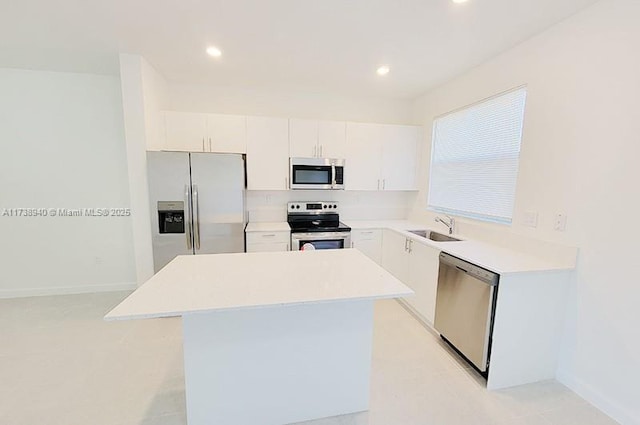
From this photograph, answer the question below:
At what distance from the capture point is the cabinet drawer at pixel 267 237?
11.0 feet

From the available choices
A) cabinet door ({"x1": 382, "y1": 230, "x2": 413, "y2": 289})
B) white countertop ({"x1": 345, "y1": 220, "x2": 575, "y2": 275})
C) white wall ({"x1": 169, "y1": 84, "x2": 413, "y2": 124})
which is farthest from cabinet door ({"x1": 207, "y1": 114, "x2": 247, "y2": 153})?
white countertop ({"x1": 345, "y1": 220, "x2": 575, "y2": 275})

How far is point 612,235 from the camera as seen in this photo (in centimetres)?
181

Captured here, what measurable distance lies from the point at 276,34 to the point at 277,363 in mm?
2444

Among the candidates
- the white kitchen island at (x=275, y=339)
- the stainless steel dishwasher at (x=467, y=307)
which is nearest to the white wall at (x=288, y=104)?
the stainless steel dishwasher at (x=467, y=307)

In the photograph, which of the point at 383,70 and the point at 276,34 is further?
the point at 383,70

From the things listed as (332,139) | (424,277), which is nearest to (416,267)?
(424,277)

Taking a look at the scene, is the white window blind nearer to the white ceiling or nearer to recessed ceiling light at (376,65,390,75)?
the white ceiling

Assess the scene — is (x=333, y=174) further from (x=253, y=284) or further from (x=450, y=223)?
(x=253, y=284)

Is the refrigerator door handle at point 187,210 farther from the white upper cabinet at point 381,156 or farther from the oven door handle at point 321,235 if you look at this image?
the white upper cabinet at point 381,156

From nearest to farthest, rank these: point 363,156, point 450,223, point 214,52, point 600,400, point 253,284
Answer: point 253,284 → point 600,400 → point 214,52 → point 450,223 → point 363,156

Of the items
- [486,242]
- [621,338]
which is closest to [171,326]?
[486,242]

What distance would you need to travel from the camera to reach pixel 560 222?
2.11 metres

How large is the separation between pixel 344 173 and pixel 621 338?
2864 mm

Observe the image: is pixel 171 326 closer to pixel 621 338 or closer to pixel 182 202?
pixel 182 202
